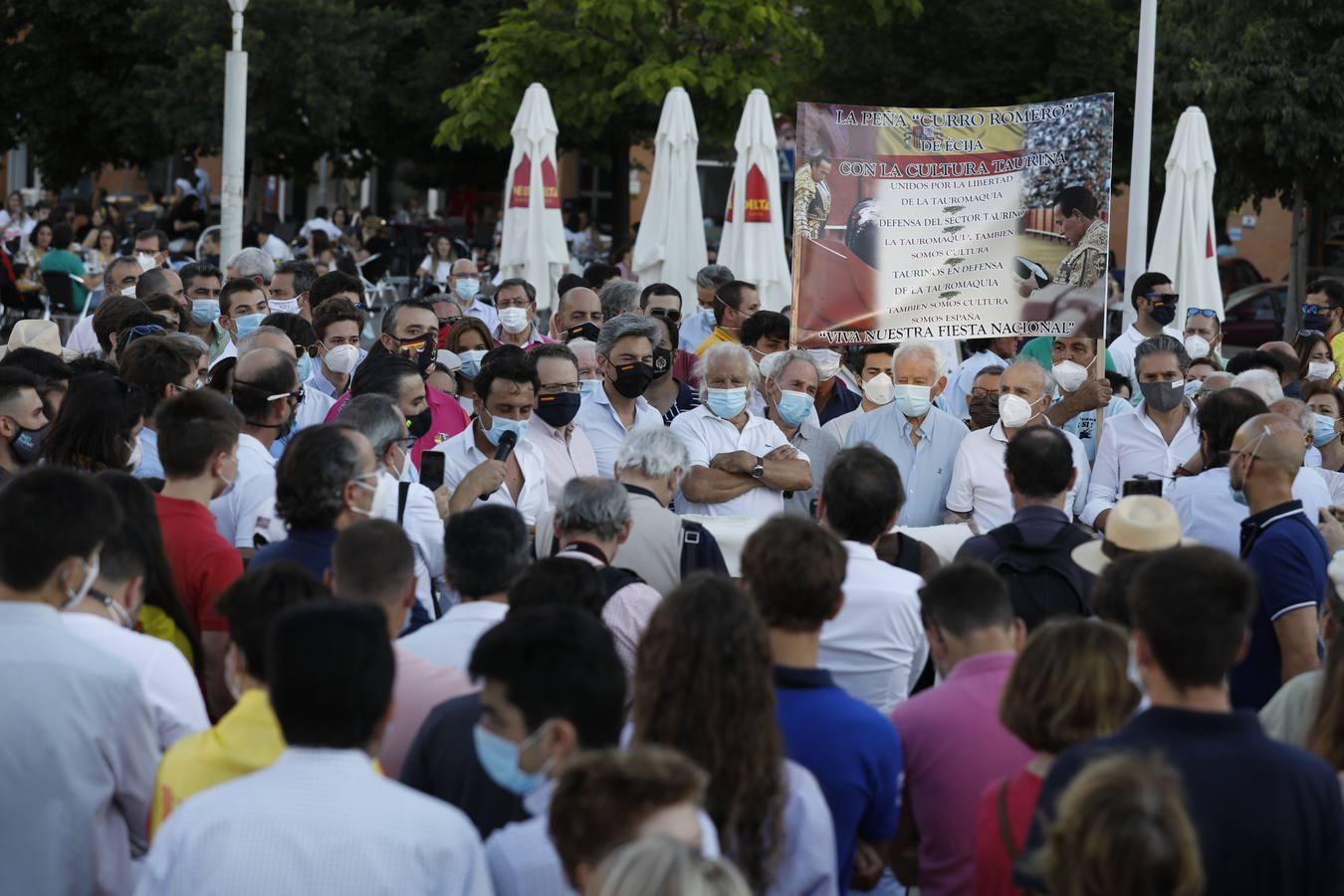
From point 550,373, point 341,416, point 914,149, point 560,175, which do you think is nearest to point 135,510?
point 341,416

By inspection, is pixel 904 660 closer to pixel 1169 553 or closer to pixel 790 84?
pixel 1169 553

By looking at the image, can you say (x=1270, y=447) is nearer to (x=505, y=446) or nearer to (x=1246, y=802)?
(x=1246, y=802)

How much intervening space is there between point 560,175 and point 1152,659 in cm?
4195

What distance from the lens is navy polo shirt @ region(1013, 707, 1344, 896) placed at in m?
3.58

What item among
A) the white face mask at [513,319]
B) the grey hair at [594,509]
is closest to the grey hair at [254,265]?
the white face mask at [513,319]

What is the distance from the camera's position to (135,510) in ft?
16.2

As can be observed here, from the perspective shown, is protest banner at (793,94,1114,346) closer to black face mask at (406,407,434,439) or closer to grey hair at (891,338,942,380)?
grey hair at (891,338,942,380)

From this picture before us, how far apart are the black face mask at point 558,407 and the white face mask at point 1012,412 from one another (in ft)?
6.46

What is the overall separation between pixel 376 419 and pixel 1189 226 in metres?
10.2

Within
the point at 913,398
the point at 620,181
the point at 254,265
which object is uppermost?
the point at 620,181

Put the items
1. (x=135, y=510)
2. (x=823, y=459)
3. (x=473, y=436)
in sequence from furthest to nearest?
(x=823, y=459) < (x=473, y=436) < (x=135, y=510)

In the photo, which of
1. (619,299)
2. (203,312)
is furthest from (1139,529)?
(619,299)

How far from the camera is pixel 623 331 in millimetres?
8703

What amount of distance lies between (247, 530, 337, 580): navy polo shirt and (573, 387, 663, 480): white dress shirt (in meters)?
3.05
